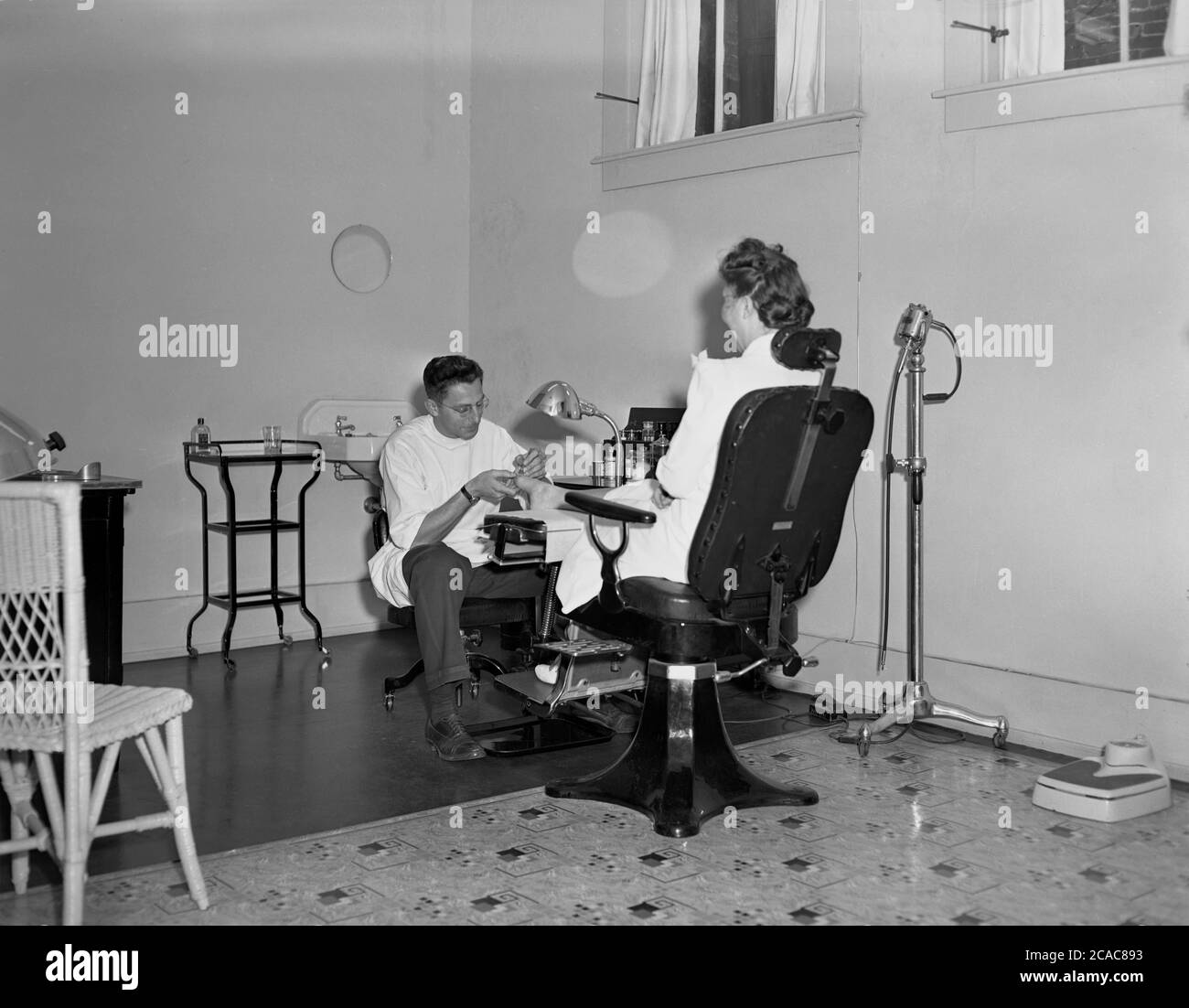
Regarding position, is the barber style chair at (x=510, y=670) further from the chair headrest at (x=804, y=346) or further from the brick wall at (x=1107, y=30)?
the brick wall at (x=1107, y=30)

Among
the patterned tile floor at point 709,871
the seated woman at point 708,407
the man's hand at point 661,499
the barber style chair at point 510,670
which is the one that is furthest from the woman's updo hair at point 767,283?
the patterned tile floor at point 709,871

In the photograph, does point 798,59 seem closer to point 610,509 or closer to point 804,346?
point 804,346

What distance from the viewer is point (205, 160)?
5637 millimetres

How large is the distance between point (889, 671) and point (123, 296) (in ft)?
11.7

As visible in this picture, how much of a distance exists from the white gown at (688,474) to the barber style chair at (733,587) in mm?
40

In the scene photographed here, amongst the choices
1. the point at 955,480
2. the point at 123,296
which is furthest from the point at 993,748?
the point at 123,296

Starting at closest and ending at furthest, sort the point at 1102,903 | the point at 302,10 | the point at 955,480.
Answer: the point at 1102,903 → the point at 955,480 → the point at 302,10

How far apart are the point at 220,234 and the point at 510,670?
2587 millimetres

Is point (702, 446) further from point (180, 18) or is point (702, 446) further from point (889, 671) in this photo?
point (180, 18)

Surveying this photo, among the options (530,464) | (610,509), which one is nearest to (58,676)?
(610,509)

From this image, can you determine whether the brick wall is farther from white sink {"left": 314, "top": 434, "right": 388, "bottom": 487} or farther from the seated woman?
white sink {"left": 314, "top": 434, "right": 388, "bottom": 487}

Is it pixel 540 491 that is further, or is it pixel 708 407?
pixel 540 491

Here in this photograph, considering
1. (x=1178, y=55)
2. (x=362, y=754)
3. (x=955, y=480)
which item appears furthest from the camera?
(x=955, y=480)

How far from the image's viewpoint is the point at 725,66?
5.30m
